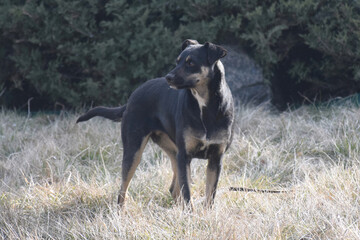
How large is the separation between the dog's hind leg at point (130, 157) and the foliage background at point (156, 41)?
2653 mm

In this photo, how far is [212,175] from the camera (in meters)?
3.84

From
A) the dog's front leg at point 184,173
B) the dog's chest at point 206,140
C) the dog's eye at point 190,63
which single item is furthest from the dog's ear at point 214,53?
the dog's front leg at point 184,173

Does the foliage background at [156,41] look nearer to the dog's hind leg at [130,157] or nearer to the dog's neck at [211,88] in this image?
the dog's hind leg at [130,157]

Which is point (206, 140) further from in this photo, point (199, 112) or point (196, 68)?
point (196, 68)

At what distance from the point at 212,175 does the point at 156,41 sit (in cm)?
308

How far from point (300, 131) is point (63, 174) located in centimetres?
273

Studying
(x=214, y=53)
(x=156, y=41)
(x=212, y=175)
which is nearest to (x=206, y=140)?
(x=212, y=175)

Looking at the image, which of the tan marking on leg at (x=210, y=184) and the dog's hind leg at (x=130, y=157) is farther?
the dog's hind leg at (x=130, y=157)

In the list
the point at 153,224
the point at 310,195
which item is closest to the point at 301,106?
the point at 310,195

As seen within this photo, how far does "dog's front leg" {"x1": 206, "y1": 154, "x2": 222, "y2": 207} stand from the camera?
3802mm

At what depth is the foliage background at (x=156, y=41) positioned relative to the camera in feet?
20.9

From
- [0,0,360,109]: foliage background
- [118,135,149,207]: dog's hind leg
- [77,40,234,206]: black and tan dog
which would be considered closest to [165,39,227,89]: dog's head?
[77,40,234,206]: black and tan dog

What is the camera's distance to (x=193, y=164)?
200 inches

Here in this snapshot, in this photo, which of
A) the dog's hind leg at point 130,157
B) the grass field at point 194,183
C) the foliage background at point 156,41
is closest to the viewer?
the grass field at point 194,183
